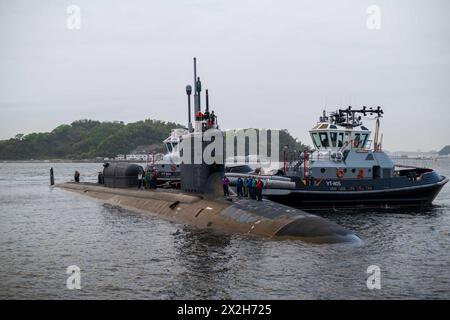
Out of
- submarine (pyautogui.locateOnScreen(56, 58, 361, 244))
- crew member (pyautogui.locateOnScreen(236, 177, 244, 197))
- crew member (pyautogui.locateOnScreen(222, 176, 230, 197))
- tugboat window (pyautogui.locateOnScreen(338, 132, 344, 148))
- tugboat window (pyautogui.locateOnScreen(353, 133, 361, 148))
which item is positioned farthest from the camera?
tugboat window (pyautogui.locateOnScreen(353, 133, 361, 148))

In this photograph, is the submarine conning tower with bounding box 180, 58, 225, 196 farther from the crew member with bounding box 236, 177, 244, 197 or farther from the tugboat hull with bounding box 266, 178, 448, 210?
the tugboat hull with bounding box 266, 178, 448, 210

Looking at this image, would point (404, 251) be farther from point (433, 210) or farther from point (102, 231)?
point (433, 210)

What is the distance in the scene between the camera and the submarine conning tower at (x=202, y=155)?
1125 inches

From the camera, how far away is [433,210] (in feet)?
133

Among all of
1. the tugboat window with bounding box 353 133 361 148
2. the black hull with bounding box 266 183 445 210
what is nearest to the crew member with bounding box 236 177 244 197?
the black hull with bounding box 266 183 445 210

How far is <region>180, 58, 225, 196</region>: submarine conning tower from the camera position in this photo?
28.6 meters

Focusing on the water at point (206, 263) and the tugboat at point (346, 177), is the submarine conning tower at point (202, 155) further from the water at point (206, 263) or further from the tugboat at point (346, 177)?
the tugboat at point (346, 177)

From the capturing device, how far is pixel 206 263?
1977cm

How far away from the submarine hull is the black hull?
29.0 ft

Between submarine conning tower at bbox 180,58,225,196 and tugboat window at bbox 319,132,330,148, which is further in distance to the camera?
tugboat window at bbox 319,132,330,148

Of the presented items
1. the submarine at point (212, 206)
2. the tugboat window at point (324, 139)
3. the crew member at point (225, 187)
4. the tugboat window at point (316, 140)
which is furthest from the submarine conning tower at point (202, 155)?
the tugboat window at point (316, 140)

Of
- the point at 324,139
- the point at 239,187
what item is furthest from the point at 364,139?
the point at 239,187

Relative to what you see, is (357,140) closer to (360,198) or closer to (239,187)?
(360,198)

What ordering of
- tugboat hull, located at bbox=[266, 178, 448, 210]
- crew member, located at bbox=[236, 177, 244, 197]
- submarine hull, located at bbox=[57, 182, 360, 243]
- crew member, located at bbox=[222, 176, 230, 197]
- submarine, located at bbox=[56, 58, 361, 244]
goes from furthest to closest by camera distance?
tugboat hull, located at bbox=[266, 178, 448, 210], crew member, located at bbox=[236, 177, 244, 197], crew member, located at bbox=[222, 176, 230, 197], submarine, located at bbox=[56, 58, 361, 244], submarine hull, located at bbox=[57, 182, 360, 243]
